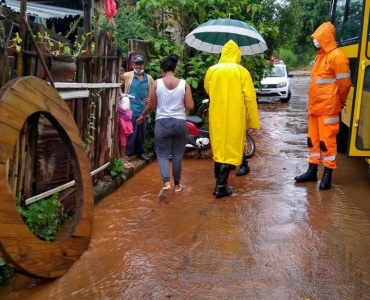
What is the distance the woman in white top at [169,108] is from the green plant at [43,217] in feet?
5.39

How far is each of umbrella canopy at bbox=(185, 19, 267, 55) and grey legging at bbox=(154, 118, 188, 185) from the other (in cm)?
201

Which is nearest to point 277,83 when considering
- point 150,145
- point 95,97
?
point 150,145

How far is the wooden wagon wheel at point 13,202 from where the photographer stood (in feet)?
9.88

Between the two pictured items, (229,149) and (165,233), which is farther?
Result: (229,149)

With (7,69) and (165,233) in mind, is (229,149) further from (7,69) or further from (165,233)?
(7,69)

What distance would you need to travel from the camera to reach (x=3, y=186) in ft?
9.84

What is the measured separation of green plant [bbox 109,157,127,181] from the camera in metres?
6.00

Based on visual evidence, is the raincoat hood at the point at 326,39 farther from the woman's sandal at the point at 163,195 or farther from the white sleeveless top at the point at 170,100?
the woman's sandal at the point at 163,195

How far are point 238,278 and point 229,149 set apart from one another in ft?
7.47

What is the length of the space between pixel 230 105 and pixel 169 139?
858mm

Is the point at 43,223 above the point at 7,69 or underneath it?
underneath

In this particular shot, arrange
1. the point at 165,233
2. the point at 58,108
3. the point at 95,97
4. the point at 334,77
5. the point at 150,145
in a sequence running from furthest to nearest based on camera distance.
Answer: the point at 150,145
the point at 334,77
the point at 95,97
the point at 165,233
the point at 58,108

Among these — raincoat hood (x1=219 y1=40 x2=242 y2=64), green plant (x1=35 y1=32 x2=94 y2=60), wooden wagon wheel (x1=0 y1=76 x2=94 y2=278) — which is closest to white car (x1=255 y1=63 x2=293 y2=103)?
raincoat hood (x1=219 y1=40 x2=242 y2=64)

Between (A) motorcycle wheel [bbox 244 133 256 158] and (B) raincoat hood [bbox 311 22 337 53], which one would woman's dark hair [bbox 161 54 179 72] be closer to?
(B) raincoat hood [bbox 311 22 337 53]
